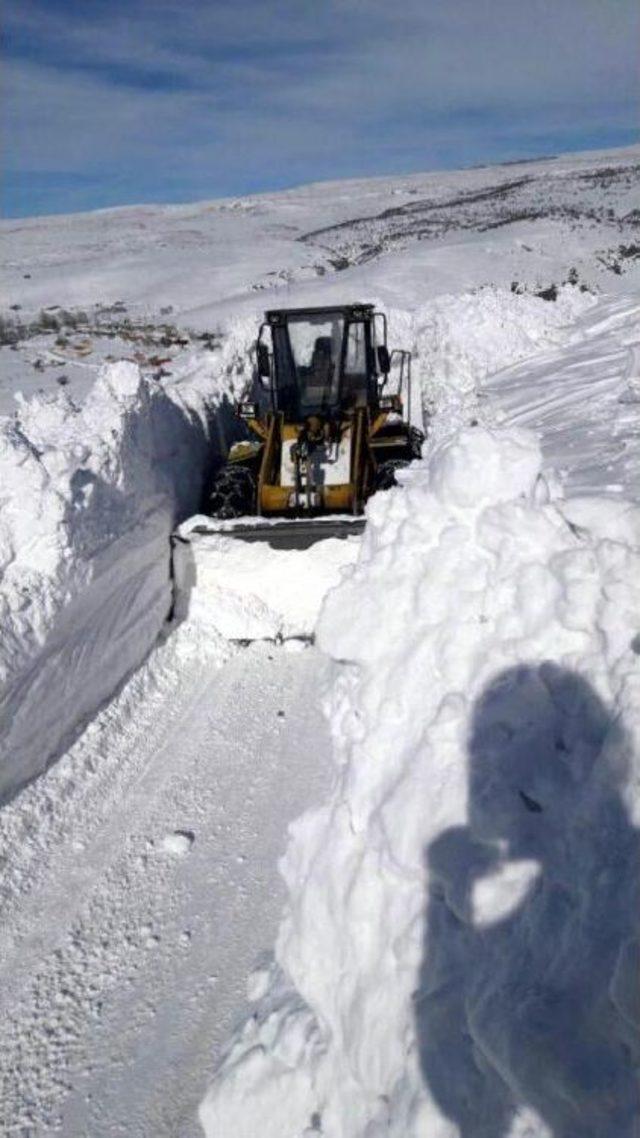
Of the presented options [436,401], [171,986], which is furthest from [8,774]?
[436,401]

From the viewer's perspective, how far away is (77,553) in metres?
6.24

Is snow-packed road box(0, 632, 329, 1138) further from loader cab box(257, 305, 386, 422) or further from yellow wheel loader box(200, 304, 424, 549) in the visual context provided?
loader cab box(257, 305, 386, 422)

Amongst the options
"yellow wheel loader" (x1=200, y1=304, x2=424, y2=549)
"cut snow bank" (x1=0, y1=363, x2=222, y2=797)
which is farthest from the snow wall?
"yellow wheel loader" (x1=200, y1=304, x2=424, y2=549)

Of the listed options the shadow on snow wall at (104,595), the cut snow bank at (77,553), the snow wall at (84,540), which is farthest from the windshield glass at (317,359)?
the cut snow bank at (77,553)

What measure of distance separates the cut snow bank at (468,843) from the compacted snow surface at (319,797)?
0.01 meters

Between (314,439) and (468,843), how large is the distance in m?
6.49

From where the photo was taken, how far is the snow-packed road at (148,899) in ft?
12.7

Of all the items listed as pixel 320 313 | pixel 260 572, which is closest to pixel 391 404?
pixel 320 313

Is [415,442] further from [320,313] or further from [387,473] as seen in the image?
[320,313]

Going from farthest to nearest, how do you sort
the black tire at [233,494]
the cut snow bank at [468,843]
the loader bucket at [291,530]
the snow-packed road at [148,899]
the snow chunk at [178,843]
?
1. the black tire at [233,494]
2. the loader bucket at [291,530]
3. the snow chunk at [178,843]
4. the snow-packed road at [148,899]
5. the cut snow bank at [468,843]

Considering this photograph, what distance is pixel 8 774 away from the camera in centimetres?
533

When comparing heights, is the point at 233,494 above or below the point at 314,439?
below

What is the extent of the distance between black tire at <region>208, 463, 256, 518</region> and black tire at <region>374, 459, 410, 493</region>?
4.11ft

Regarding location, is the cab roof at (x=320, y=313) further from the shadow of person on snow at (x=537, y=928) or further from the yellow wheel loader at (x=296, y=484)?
the shadow of person on snow at (x=537, y=928)
